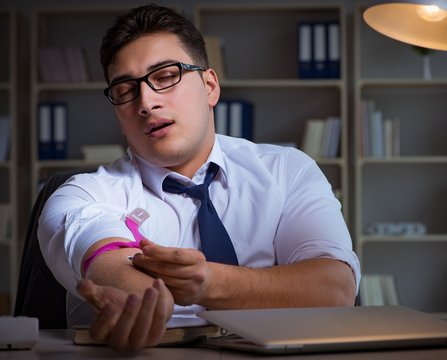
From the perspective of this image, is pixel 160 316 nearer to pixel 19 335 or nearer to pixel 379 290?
pixel 19 335

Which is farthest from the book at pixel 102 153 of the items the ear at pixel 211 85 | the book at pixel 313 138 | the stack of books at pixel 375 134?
the ear at pixel 211 85

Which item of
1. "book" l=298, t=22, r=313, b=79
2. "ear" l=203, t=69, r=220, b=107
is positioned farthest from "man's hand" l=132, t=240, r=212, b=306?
"book" l=298, t=22, r=313, b=79

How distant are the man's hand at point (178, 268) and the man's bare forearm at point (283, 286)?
8 cm

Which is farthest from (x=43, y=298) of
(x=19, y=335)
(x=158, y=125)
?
(x=19, y=335)

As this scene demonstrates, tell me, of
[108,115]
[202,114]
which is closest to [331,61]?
[108,115]

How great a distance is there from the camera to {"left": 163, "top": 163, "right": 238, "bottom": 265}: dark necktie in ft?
5.15

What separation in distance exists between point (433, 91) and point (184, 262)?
368 centimetres

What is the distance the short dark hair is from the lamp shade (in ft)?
1.41

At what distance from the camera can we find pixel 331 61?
14.2ft

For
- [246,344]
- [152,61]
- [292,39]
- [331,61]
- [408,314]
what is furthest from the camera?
[292,39]

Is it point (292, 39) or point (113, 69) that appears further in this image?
point (292, 39)

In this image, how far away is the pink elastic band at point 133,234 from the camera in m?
1.29

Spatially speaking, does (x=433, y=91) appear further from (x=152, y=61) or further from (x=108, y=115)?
(x=152, y=61)

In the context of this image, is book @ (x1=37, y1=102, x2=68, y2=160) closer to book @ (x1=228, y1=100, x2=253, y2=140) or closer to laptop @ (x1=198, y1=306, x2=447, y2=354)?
book @ (x1=228, y1=100, x2=253, y2=140)
